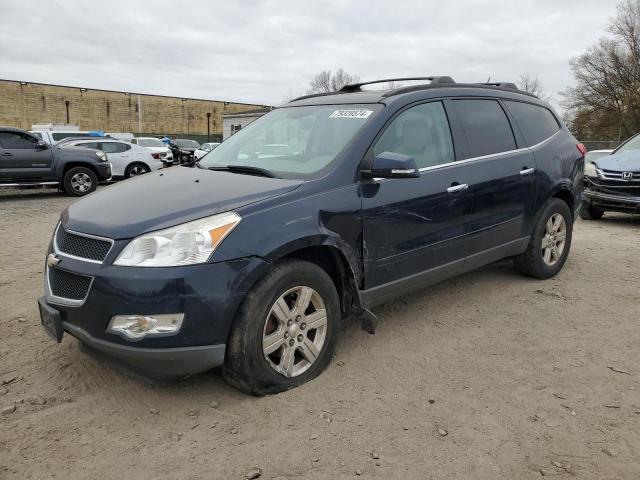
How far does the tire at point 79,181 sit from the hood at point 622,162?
1166 centimetres

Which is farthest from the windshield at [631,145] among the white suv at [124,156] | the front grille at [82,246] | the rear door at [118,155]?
the rear door at [118,155]

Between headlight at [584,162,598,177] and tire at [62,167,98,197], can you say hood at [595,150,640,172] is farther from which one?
tire at [62,167,98,197]

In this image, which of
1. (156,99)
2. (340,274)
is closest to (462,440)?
(340,274)

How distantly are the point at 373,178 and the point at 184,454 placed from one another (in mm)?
1950

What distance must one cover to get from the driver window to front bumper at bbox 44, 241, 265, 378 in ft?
4.75

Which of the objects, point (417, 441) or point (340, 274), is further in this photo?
point (340, 274)

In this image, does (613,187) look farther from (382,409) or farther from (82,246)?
(82,246)

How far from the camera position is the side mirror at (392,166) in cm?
327

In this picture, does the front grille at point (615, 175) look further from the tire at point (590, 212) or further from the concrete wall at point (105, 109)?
the concrete wall at point (105, 109)

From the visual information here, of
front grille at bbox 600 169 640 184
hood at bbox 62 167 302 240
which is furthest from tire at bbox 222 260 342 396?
front grille at bbox 600 169 640 184

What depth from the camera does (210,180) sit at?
11.1 ft

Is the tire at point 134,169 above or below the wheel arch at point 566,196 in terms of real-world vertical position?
below

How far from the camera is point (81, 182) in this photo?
13.6 meters

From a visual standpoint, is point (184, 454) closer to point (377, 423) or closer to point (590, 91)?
point (377, 423)
